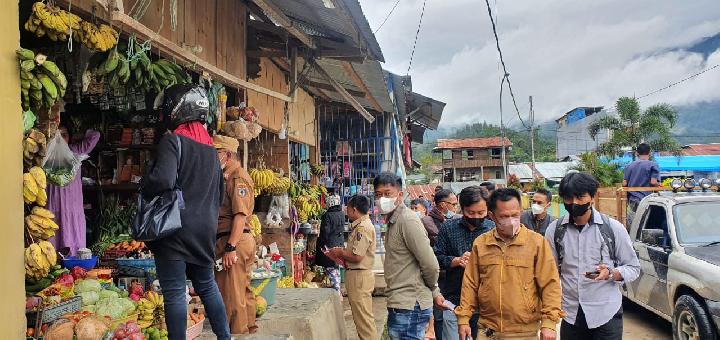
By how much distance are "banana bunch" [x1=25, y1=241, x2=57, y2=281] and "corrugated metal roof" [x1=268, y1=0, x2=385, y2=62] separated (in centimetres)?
325

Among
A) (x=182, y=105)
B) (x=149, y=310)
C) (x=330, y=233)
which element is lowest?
(x=149, y=310)

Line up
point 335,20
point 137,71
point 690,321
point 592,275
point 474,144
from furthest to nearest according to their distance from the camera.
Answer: point 474,144 → point 335,20 → point 690,321 → point 137,71 → point 592,275

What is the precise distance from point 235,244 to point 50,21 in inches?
77.6

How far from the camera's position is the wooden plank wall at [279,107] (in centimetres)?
832

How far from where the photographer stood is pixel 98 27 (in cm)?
386

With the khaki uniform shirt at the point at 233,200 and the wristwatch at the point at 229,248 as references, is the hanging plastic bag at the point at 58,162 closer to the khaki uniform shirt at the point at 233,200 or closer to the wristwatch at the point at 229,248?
the khaki uniform shirt at the point at 233,200

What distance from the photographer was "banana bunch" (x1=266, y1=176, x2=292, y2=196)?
27.5ft

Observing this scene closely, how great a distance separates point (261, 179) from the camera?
8070 mm

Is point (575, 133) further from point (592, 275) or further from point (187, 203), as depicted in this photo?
point (187, 203)

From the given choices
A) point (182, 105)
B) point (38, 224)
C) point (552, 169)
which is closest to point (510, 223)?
point (182, 105)

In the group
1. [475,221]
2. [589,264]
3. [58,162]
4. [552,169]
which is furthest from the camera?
[552,169]

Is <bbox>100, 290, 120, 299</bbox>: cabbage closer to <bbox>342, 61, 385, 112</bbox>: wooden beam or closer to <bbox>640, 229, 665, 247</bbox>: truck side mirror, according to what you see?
<bbox>342, 61, 385, 112</bbox>: wooden beam

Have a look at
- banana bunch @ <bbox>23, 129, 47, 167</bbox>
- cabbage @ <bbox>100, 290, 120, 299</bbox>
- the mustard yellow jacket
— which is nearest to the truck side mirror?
the mustard yellow jacket

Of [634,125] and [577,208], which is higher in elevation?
[634,125]
